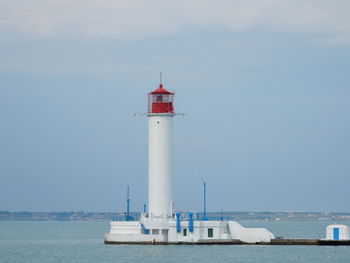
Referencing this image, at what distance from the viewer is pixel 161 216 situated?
2149 inches

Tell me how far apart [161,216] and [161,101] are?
6657 mm

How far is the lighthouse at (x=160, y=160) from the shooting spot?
179ft

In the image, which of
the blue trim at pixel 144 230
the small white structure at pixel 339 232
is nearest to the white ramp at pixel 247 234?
the small white structure at pixel 339 232

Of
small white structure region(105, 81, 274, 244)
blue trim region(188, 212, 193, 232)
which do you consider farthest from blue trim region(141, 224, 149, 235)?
blue trim region(188, 212, 193, 232)

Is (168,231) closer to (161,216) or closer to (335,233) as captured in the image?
(161,216)

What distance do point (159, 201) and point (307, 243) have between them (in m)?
9.34

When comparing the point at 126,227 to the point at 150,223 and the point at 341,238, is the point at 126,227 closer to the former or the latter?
the point at 150,223

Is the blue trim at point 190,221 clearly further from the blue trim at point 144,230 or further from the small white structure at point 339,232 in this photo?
the small white structure at point 339,232

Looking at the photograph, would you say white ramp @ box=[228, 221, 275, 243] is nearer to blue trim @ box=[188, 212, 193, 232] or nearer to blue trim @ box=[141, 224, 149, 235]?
blue trim @ box=[188, 212, 193, 232]

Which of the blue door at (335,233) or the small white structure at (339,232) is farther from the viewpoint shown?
the blue door at (335,233)

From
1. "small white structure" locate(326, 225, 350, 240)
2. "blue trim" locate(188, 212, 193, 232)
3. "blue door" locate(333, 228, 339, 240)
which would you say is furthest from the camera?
"blue door" locate(333, 228, 339, 240)

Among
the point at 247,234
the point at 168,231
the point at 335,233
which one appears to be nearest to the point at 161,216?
the point at 168,231

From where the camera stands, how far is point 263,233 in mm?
56406

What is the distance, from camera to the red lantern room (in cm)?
5516
